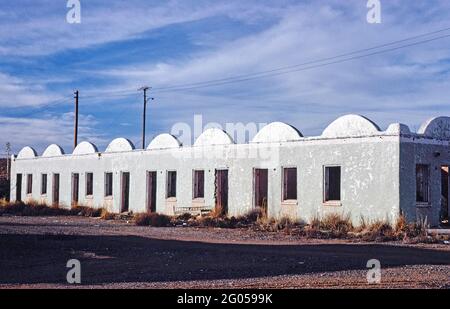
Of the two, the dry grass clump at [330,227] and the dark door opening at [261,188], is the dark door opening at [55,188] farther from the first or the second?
the dry grass clump at [330,227]

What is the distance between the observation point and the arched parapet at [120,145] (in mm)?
31634

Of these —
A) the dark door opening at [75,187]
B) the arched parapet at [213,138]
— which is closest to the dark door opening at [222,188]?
the arched parapet at [213,138]

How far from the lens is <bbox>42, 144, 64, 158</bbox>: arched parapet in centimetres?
3775

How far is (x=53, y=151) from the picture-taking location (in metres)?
38.5

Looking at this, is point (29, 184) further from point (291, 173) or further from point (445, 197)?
point (445, 197)

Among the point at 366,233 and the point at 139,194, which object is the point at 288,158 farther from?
the point at 139,194

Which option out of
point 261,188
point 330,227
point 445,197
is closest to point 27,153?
point 261,188

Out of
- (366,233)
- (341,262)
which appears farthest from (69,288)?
(366,233)

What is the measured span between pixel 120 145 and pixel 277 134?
11.5 meters

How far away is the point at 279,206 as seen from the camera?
75.8 feet
